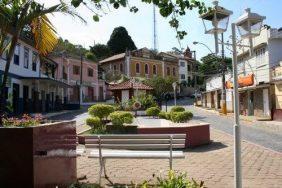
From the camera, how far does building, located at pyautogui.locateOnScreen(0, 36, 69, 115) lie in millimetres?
33250

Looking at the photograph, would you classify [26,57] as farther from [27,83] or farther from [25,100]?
[25,100]

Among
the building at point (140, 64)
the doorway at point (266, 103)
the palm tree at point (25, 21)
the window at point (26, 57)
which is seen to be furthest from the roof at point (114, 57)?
the palm tree at point (25, 21)

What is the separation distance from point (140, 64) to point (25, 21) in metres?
67.5

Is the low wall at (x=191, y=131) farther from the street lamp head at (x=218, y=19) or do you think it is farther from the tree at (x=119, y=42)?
the tree at (x=119, y=42)

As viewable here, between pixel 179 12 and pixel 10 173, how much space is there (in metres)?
2.97

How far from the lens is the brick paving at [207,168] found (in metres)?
8.70

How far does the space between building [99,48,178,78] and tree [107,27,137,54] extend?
17.9 feet

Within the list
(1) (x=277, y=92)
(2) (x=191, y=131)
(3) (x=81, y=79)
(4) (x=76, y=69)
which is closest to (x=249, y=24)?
(2) (x=191, y=131)

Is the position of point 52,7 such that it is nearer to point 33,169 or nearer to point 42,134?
point 42,134

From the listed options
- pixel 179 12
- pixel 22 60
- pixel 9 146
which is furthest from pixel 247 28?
pixel 22 60

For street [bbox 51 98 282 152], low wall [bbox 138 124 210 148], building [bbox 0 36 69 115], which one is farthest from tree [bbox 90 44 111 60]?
low wall [bbox 138 124 210 148]

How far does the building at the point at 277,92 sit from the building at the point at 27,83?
52.9 feet

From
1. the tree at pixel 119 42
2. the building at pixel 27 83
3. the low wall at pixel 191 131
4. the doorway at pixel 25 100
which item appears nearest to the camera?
the low wall at pixel 191 131

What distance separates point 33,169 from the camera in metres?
5.70
